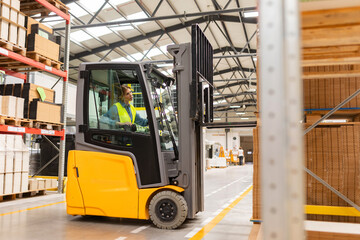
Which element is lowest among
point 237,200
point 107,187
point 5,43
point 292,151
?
point 237,200

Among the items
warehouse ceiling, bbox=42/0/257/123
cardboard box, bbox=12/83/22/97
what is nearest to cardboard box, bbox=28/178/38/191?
cardboard box, bbox=12/83/22/97

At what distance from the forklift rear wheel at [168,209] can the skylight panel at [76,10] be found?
9.12m

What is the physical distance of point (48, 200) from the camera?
650 cm

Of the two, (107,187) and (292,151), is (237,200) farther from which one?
(292,151)

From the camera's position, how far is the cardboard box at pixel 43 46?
6457 millimetres

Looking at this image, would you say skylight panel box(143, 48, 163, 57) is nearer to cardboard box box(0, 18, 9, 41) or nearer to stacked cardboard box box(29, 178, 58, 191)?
stacked cardboard box box(29, 178, 58, 191)

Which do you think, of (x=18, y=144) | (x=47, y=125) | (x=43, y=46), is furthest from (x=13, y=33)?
(x=18, y=144)

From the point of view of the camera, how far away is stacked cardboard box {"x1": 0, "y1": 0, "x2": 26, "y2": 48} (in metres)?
5.78

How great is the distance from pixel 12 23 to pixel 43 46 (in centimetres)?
84

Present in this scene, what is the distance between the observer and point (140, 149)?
439 centimetres

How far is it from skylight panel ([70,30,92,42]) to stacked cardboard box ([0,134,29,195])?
7.97 m

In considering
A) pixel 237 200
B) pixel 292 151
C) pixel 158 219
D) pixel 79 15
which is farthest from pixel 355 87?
pixel 79 15

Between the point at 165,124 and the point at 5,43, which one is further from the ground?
the point at 5,43

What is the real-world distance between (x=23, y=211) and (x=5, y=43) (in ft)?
9.57
